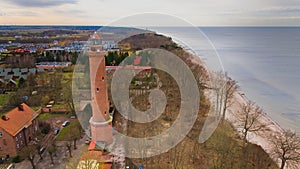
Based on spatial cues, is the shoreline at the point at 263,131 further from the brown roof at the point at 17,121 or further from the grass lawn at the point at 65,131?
the brown roof at the point at 17,121

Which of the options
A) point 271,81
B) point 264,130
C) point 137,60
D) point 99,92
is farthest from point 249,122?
point 271,81

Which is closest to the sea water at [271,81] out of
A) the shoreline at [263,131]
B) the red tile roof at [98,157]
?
the shoreline at [263,131]

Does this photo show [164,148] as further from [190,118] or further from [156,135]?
[190,118]

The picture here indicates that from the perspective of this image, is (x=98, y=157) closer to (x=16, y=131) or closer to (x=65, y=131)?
(x=16, y=131)

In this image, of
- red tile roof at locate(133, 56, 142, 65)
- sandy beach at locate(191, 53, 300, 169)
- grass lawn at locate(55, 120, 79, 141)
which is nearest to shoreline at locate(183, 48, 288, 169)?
sandy beach at locate(191, 53, 300, 169)

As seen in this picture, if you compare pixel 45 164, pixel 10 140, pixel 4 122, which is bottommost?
pixel 45 164

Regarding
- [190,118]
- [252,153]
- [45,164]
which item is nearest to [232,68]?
[190,118]
